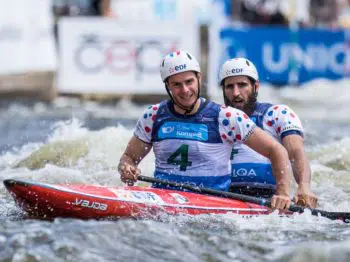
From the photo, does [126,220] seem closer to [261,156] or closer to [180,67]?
[180,67]

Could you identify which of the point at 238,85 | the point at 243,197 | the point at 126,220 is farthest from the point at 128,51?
the point at 126,220

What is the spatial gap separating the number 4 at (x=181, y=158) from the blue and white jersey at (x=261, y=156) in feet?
2.86

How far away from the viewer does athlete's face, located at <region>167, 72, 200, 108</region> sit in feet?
25.5

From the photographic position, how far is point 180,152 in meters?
7.97

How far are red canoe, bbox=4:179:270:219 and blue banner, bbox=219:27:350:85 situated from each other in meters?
11.0

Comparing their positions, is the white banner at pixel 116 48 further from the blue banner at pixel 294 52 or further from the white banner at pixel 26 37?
the blue banner at pixel 294 52

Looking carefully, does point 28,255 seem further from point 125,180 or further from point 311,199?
point 311,199

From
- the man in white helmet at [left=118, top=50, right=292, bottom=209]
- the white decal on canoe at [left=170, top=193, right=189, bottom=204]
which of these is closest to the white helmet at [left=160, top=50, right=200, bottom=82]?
the man in white helmet at [left=118, top=50, right=292, bottom=209]

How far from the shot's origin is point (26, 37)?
706 inches

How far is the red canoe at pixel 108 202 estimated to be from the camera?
724cm

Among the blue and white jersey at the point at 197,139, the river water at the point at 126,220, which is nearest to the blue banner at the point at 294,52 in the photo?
the river water at the point at 126,220

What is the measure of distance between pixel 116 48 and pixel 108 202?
10568 mm

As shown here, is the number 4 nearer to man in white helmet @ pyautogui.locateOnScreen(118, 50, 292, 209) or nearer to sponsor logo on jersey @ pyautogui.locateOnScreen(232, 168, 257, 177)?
man in white helmet @ pyautogui.locateOnScreen(118, 50, 292, 209)

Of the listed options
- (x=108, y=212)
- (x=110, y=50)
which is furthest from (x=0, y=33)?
(x=108, y=212)
